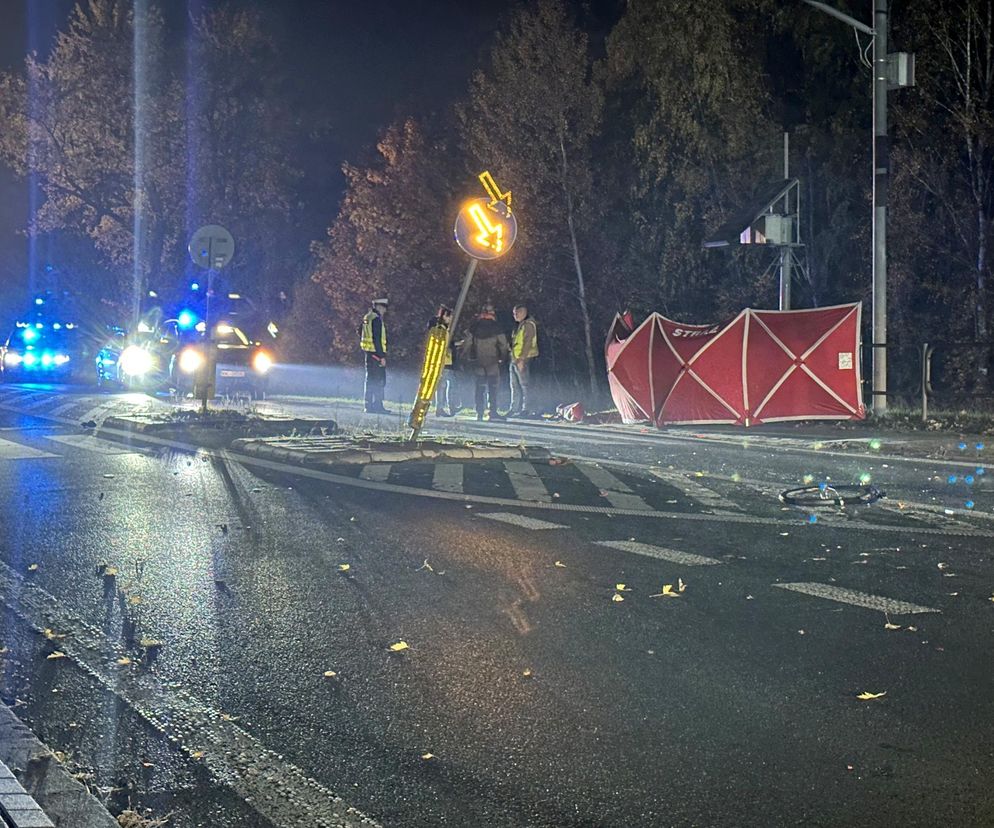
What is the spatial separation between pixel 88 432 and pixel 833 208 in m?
15.6

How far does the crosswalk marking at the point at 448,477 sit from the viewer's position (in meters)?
12.1

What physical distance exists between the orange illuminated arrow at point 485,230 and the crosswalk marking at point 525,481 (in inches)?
91.0

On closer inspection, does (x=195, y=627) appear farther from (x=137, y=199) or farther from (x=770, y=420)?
(x=137, y=199)

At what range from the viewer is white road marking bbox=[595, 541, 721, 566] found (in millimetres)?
8289

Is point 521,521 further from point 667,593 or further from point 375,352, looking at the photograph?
point 375,352

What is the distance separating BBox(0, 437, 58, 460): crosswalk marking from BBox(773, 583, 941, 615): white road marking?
10140 mm

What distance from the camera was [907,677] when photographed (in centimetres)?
555

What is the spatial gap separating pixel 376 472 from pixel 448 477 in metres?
0.83

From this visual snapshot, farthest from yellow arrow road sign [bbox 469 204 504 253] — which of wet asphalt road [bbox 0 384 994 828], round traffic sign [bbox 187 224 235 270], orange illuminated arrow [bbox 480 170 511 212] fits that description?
round traffic sign [bbox 187 224 235 270]

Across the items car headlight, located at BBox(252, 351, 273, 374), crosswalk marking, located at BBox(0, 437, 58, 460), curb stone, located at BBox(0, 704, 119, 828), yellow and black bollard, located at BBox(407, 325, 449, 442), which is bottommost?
curb stone, located at BBox(0, 704, 119, 828)

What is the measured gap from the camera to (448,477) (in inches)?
504

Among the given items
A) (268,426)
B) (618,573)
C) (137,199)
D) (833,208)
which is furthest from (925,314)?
(137,199)

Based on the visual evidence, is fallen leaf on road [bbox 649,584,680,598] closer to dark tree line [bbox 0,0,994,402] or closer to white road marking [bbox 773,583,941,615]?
white road marking [bbox 773,583,941,615]

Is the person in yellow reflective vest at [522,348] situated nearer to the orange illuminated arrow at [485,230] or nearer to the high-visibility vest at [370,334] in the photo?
the high-visibility vest at [370,334]
